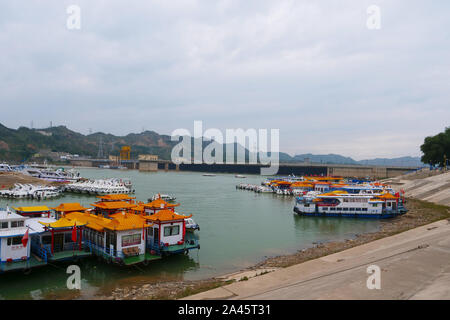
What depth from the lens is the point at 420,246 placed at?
2105 cm

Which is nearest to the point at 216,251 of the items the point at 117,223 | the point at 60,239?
the point at 117,223

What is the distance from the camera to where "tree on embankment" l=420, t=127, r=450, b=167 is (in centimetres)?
8214

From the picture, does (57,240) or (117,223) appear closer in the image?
(117,223)

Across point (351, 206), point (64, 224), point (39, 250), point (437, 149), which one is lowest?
point (351, 206)

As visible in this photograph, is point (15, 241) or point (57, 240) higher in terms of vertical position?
point (15, 241)

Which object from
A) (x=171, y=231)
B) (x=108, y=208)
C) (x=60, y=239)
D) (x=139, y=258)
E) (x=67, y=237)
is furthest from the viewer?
(x=108, y=208)

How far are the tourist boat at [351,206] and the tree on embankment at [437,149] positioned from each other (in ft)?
172

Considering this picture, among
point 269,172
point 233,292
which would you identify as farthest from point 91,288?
point 269,172

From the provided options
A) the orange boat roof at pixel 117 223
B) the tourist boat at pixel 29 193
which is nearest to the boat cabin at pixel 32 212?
the orange boat roof at pixel 117 223

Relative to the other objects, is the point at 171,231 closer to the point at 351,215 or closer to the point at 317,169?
the point at 351,215

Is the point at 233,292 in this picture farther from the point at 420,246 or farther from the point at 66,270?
the point at 420,246

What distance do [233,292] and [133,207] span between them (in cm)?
1566

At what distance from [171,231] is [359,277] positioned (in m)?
11.5

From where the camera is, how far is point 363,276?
15070 mm
